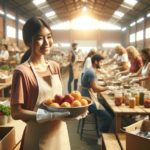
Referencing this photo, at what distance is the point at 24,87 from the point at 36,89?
0.22 feet

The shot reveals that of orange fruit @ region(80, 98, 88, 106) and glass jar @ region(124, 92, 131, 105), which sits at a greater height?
orange fruit @ region(80, 98, 88, 106)

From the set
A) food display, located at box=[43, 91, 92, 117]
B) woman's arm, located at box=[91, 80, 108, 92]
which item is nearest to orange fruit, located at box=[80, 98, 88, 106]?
food display, located at box=[43, 91, 92, 117]

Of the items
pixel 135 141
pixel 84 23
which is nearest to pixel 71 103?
pixel 135 141

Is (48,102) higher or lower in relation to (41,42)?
lower

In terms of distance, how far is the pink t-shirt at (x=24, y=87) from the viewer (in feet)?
5.68

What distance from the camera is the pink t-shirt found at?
1730 mm

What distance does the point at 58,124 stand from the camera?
6.02 feet

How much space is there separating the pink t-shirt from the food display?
0.09 metres

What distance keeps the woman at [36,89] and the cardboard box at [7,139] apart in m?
0.48

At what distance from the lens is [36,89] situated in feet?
5.82

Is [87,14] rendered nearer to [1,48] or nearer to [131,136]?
[1,48]

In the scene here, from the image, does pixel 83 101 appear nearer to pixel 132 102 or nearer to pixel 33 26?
pixel 33 26

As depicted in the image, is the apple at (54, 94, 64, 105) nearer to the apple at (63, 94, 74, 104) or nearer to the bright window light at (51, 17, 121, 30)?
the apple at (63, 94, 74, 104)

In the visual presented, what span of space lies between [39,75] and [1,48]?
30.6 feet
